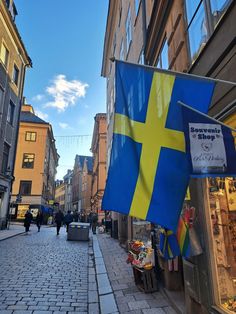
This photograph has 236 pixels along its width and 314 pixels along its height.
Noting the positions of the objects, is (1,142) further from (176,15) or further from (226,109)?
(226,109)

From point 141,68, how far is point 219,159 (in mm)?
1410

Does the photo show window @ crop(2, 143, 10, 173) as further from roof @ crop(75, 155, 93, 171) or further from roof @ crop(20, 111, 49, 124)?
roof @ crop(75, 155, 93, 171)

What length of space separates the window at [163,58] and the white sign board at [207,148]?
15.1 ft

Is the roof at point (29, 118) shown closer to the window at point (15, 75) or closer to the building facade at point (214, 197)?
the window at point (15, 75)

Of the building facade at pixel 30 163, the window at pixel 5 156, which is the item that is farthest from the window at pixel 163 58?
the building facade at pixel 30 163

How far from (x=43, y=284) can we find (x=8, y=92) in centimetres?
2002

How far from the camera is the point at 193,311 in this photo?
434 cm

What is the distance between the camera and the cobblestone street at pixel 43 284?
5.09 m

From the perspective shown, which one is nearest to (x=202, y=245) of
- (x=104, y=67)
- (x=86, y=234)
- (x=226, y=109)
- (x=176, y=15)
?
(x=226, y=109)

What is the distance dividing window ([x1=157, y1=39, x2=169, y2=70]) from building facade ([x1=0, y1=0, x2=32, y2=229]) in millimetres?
16914

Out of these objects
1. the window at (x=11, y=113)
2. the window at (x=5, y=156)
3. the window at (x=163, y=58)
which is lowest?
the window at (x=163, y=58)

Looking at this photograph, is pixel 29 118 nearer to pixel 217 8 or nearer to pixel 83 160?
pixel 83 160

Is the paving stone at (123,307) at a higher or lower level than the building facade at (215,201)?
lower

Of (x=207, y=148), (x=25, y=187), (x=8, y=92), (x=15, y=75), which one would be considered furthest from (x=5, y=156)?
(x=207, y=148)
